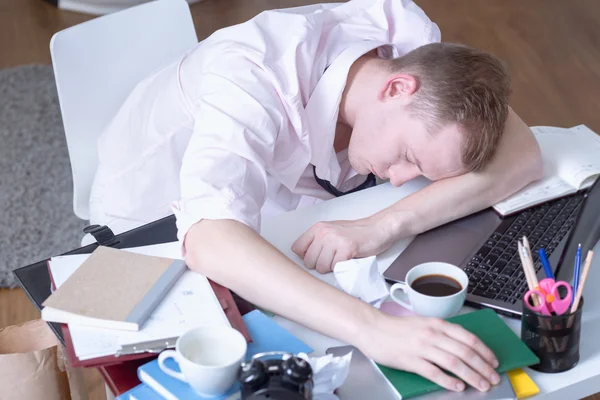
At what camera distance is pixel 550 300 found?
3.51 ft

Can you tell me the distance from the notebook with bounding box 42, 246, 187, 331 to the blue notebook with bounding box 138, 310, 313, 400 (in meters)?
0.09

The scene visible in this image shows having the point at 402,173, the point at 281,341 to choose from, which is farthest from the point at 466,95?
the point at 281,341

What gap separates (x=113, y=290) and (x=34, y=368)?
358 mm

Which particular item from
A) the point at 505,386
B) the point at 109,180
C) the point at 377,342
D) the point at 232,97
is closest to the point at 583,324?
the point at 505,386

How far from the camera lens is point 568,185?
152cm

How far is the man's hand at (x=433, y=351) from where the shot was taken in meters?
1.06

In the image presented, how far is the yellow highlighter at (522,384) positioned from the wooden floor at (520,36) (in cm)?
218

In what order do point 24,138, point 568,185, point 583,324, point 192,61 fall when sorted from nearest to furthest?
point 583,324 → point 568,185 → point 192,61 → point 24,138

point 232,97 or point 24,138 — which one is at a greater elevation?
point 232,97

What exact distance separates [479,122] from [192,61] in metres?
0.61

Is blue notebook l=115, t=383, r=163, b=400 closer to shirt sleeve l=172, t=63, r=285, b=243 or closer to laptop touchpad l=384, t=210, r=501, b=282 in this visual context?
shirt sleeve l=172, t=63, r=285, b=243

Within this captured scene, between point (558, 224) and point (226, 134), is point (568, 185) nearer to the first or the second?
point (558, 224)

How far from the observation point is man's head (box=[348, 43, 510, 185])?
4.48 feet

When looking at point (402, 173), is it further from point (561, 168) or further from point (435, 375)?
point (435, 375)
